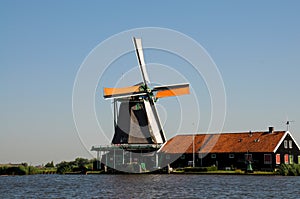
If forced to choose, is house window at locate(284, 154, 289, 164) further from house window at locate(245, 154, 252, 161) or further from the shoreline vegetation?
house window at locate(245, 154, 252, 161)

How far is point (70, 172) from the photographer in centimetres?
5669

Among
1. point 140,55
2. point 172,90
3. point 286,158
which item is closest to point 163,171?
point 172,90

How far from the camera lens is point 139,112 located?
1881 inches

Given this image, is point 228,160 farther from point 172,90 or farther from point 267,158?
point 172,90

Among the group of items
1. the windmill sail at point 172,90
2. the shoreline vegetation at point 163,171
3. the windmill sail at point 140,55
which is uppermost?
the windmill sail at point 140,55

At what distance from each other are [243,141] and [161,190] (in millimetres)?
21925

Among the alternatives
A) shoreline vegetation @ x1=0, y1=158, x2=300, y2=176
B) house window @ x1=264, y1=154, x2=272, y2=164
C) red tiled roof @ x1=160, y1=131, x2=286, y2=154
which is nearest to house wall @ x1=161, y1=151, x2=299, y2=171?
house window @ x1=264, y1=154, x2=272, y2=164

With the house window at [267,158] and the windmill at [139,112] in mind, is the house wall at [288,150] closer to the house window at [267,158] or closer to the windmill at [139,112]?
the house window at [267,158]

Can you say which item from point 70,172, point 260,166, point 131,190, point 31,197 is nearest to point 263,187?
point 131,190

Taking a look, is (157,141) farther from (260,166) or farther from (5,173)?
(5,173)

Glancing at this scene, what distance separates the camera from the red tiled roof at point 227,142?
47250mm

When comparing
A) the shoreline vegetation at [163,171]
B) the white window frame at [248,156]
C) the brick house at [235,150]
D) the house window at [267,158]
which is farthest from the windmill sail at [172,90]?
the house window at [267,158]

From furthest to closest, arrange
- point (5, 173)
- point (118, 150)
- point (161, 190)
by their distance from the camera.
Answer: point (5, 173)
point (118, 150)
point (161, 190)

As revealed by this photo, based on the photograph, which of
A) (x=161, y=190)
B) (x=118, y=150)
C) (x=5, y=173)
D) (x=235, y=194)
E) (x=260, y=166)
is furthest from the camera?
(x=5, y=173)
